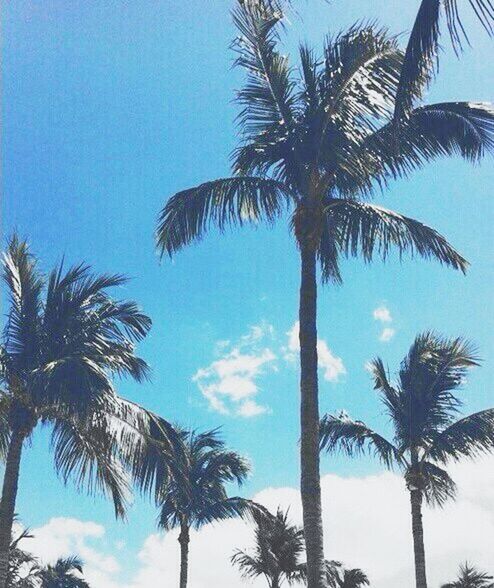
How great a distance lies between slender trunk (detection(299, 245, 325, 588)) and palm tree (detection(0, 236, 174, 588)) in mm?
4165

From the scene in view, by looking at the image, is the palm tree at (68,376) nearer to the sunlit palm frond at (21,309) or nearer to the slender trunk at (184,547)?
the sunlit palm frond at (21,309)

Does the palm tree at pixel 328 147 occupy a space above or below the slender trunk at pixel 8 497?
above

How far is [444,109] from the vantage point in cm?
1205

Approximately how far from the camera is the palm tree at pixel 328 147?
38.8 ft

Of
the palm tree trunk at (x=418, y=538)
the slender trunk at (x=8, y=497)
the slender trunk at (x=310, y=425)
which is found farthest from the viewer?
the palm tree trunk at (x=418, y=538)

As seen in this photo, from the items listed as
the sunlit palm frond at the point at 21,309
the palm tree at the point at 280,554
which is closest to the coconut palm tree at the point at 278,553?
the palm tree at the point at 280,554

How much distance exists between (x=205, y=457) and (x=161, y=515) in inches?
105

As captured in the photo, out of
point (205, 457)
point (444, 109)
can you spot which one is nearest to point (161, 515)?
point (205, 457)

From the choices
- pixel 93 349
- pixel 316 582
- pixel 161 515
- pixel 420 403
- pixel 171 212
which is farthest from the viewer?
pixel 161 515

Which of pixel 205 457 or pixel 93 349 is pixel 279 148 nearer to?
pixel 93 349

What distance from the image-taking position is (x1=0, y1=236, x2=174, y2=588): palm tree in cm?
1334

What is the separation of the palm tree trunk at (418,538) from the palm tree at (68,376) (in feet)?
32.7

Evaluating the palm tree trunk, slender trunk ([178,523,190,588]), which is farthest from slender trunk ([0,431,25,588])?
slender trunk ([178,523,190,588])

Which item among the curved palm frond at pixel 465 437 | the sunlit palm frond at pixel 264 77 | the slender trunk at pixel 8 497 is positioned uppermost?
the sunlit palm frond at pixel 264 77
